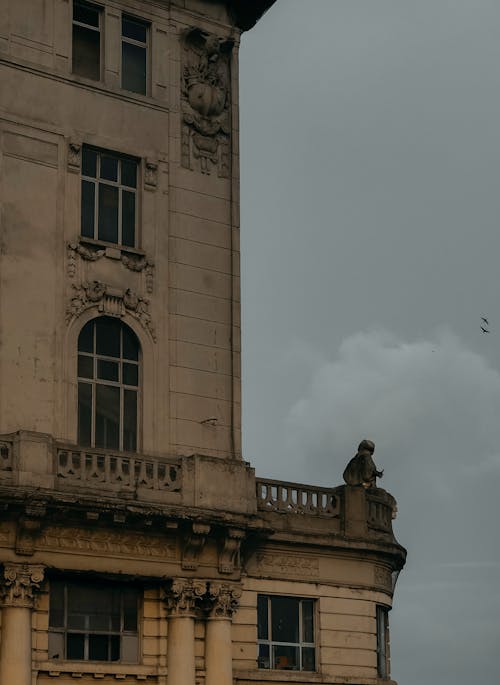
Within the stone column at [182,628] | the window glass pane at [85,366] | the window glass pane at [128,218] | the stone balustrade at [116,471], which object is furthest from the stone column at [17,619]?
A: the window glass pane at [128,218]

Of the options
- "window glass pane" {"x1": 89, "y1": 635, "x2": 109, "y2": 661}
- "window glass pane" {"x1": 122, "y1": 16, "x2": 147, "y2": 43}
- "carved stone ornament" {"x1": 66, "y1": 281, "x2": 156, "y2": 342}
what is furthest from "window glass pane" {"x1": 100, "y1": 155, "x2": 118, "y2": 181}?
"window glass pane" {"x1": 89, "y1": 635, "x2": 109, "y2": 661}

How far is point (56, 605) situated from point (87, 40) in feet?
44.6

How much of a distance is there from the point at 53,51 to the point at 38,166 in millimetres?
2991

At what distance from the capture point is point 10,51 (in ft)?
119

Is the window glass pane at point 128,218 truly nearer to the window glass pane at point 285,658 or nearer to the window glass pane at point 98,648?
the window glass pane at point 98,648

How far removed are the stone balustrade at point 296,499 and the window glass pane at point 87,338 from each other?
4.97 meters

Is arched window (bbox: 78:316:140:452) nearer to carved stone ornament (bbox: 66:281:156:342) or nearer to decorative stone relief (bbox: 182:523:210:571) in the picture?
carved stone ornament (bbox: 66:281:156:342)

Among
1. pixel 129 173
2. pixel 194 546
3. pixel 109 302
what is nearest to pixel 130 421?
pixel 109 302

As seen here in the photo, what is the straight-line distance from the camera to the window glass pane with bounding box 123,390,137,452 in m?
35.9

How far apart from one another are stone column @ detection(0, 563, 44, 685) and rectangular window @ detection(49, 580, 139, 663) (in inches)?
38.6

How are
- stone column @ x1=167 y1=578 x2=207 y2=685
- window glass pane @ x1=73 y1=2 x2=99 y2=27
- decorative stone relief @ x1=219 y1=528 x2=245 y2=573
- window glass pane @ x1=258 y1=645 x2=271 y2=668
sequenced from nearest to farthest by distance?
stone column @ x1=167 y1=578 x2=207 y2=685, decorative stone relief @ x1=219 y1=528 x2=245 y2=573, window glass pane @ x1=258 y1=645 x2=271 y2=668, window glass pane @ x1=73 y1=2 x2=99 y2=27

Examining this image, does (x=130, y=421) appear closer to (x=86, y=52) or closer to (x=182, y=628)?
(x=182, y=628)

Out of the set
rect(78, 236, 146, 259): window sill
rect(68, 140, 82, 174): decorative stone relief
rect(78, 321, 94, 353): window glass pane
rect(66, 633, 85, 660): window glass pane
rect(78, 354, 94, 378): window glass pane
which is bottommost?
rect(66, 633, 85, 660): window glass pane

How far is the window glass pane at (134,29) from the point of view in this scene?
38.7m
